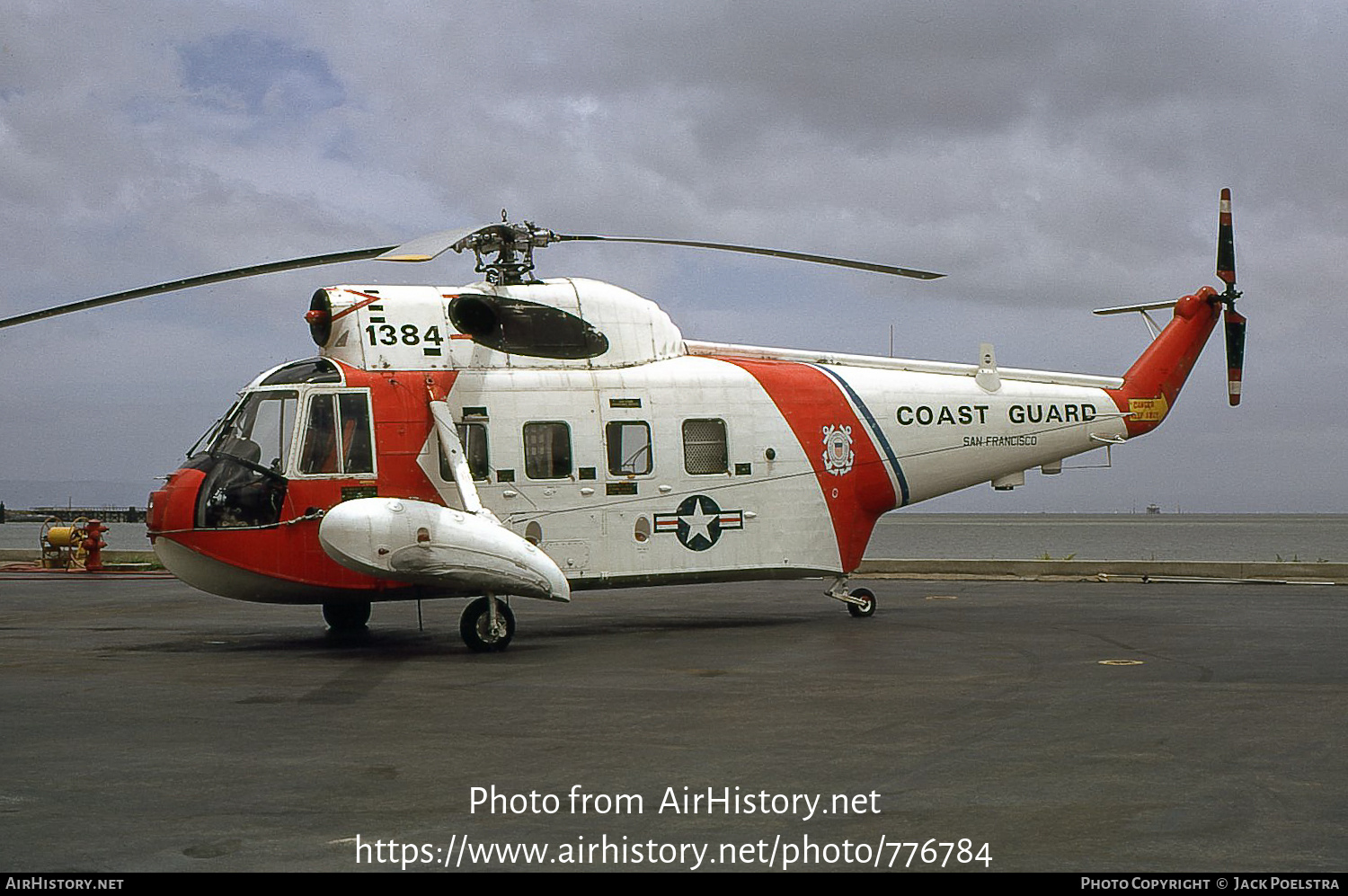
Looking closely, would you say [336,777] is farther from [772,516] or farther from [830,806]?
[772,516]

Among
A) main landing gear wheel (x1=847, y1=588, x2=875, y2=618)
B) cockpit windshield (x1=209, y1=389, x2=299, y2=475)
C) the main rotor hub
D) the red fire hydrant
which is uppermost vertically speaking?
the main rotor hub

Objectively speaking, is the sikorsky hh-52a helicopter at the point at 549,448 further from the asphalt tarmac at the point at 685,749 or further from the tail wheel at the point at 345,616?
the asphalt tarmac at the point at 685,749

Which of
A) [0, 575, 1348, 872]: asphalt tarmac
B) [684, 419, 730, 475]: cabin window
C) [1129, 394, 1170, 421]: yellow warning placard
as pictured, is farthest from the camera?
[1129, 394, 1170, 421]: yellow warning placard

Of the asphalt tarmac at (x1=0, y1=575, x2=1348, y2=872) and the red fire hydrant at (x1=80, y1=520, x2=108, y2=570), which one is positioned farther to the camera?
the red fire hydrant at (x1=80, y1=520, x2=108, y2=570)

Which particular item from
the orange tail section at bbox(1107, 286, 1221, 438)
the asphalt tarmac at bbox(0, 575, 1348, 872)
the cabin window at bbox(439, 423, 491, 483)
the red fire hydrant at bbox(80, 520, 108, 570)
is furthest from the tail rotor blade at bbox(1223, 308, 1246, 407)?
the red fire hydrant at bbox(80, 520, 108, 570)

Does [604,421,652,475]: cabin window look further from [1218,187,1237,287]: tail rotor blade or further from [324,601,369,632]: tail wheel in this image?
[1218,187,1237,287]: tail rotor blade

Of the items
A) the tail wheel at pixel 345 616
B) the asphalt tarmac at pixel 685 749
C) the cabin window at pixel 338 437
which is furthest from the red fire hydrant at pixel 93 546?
the cabin window at pixel 338 437

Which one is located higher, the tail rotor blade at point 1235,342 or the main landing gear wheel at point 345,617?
the tail rotor blade at point 1235,342

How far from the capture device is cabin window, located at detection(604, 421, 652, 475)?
16938 millimetres

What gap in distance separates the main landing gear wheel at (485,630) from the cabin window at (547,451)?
2.01 m

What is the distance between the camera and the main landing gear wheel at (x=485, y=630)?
598 inches

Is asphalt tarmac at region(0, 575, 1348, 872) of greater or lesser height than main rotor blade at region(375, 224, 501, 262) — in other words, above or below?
below

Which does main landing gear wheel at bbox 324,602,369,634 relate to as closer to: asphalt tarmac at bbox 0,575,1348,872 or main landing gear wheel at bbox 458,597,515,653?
asphalt tarmac at bbox 0,575,1348,872

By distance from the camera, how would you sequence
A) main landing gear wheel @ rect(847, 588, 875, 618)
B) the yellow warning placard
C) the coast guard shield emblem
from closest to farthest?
the coast guard shield emblem
main landing gear wheel @ rect(847, 588, 875, 618)
the yellow warning placard
